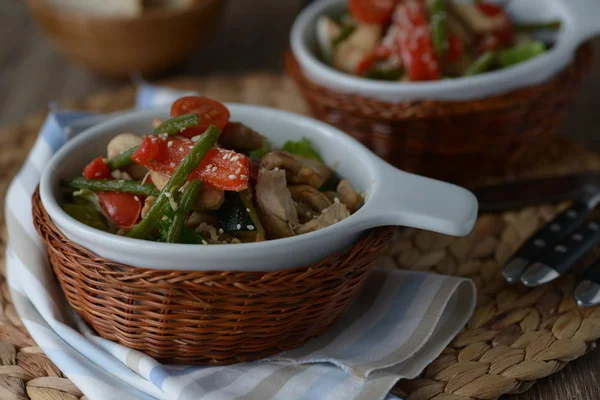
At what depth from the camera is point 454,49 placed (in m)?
2.57

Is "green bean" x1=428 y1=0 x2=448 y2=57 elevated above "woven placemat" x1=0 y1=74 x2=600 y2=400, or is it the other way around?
"green bean" x1=428 y1=0 x2=448 y2=57

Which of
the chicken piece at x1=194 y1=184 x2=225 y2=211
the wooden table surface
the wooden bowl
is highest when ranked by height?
the chicken piece at x1=194 y1=184 x2=225 y2=211

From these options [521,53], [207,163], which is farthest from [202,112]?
[521,53]

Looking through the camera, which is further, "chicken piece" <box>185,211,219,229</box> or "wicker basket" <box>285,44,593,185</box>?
"wicker basket" <box>285,44,593,185</box>

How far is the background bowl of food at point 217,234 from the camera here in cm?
155

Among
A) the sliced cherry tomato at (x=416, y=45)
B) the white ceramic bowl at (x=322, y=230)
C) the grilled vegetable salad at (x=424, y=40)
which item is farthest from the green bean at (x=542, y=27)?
the white ceramic bowl at (x=322, y=230)

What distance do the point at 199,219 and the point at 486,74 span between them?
1141mm

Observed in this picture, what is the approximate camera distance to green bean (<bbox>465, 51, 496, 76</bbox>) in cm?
253

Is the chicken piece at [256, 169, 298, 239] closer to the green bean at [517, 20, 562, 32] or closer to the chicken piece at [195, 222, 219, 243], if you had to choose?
the chicken piece at [195, 222, 219, 243]

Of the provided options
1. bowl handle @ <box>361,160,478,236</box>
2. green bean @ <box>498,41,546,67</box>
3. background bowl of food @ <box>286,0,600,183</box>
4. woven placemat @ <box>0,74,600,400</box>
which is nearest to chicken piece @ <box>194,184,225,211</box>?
bowl handle @ <box>361,160,478,236</box>

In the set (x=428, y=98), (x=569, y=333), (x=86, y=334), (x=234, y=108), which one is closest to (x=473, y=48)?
(x=428, y=98)

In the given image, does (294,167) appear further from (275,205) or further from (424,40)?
(424,40)

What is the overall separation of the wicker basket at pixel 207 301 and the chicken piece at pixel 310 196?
0.18m

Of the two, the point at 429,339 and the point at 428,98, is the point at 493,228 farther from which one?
the point at 429,339
